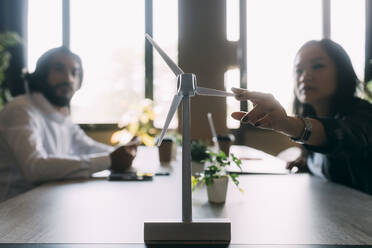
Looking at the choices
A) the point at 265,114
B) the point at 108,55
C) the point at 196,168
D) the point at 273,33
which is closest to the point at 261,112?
the point at 265,114

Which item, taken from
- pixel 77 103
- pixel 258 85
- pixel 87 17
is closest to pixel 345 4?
pixel 258 85

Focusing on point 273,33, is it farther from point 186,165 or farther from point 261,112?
point 186,165

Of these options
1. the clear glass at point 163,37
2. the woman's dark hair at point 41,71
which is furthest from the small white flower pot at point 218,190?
the clear glass at point 163,37

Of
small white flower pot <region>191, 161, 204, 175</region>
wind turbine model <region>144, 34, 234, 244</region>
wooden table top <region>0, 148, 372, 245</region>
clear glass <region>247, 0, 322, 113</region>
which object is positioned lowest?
small white flower pot <region>191, 161, 204, 175</region>

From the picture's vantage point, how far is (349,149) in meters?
1.32

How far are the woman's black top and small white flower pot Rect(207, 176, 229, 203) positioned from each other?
0.45 metres

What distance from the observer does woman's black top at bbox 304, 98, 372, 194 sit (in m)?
1.27

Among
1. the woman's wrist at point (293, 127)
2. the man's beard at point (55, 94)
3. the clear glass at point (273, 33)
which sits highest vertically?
the clear glass at point (273, 33)

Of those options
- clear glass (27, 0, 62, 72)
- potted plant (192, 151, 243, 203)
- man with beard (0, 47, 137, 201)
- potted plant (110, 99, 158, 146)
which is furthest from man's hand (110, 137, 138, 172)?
clear glass (27, 0, 62, 72)

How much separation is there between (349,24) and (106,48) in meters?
4.33

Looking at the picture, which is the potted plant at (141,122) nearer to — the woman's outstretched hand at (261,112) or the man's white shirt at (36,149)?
the man's white shirt at (36,149)

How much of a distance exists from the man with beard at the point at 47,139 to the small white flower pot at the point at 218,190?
766 mm

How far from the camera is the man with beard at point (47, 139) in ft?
5.02

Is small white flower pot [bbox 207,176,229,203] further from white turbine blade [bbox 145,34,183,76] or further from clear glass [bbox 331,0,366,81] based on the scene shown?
clear glass [bbox 331,0,366,81]
